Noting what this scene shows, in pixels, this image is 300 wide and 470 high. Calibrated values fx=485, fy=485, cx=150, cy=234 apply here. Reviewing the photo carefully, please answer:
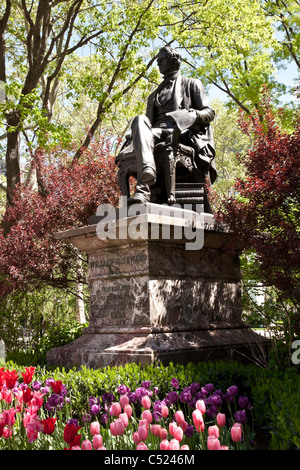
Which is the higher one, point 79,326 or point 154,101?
point 154,101

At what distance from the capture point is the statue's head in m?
6.26

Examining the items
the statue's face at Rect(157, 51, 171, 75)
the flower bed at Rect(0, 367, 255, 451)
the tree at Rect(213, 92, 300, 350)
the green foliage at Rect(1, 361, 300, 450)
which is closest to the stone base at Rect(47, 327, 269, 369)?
the green foliage at Rect(1, 361, 300, 450)

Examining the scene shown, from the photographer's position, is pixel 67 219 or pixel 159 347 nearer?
pixel 159 347

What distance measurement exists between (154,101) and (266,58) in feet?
35.9

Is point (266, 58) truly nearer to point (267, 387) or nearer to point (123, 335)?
point (123, 335)

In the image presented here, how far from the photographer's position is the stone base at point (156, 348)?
4.85 m

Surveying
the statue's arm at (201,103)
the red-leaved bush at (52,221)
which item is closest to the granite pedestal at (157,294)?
the statue's arm at (201,103)

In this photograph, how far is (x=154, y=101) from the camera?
632 centimetres

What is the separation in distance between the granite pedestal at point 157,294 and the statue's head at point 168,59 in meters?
2.06

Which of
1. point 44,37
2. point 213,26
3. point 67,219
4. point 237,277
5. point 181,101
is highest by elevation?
point 213,26

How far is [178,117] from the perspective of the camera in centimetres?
582

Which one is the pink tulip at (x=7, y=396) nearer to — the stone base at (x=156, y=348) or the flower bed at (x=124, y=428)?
the flower bed at (x=124, y=428)
